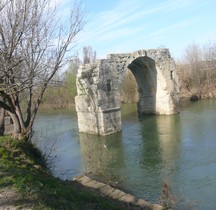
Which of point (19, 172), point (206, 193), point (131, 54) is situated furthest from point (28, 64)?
point (131, 54)

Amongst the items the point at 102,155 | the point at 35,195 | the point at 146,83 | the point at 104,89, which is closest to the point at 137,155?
the point at 102,155

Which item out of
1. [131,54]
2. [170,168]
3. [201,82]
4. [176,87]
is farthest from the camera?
[201,82]

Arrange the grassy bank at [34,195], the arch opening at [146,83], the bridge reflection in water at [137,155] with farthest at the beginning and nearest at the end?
1. the arch opening at [146,83]
2. the bridge reflection in water at [137,155]
3. the grassy bank at [34,195]

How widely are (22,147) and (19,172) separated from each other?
2283 mm

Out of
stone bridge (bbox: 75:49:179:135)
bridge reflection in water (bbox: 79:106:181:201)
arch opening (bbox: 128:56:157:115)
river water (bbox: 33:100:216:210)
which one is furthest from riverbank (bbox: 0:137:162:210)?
arch opening (bbox: 128:56:157:115)

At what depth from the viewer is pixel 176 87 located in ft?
77.1

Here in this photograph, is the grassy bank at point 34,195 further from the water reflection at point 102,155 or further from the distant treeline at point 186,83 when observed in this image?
the distant treeline at point 186,83

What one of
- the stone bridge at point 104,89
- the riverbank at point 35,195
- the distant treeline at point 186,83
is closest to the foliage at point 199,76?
the distant treeline at point 186,83

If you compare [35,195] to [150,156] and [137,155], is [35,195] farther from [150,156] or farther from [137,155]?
[137,155]

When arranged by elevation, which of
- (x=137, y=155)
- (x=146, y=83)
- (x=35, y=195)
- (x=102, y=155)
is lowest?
(x=137, y=155)

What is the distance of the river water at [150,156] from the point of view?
351 inches

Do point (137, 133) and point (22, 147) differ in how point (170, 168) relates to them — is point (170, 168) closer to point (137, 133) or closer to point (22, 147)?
point (22, 147)

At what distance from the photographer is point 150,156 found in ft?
41.7

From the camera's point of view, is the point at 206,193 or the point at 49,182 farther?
the point at 206,193
